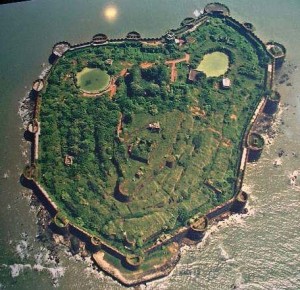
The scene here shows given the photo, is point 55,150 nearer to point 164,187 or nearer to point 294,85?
point 164,187

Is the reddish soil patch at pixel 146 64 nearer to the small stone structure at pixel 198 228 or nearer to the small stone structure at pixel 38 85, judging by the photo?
the small stone structure at pixel 38 85

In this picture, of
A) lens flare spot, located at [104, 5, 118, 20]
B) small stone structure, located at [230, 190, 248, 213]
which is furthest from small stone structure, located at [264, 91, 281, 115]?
lens flare spot, located at [104, 5, 118, 20]

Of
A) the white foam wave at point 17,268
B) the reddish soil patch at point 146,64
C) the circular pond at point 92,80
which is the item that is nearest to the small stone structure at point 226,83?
the reddish soil patch at point 146,64

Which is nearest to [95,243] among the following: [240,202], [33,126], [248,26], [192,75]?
[240,202]

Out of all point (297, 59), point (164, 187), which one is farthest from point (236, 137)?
point (297, 59)

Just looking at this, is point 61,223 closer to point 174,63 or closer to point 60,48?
point 60,48

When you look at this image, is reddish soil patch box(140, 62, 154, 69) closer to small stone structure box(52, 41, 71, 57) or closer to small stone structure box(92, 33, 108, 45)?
small stone structure box(92, 33, 108, 45)
